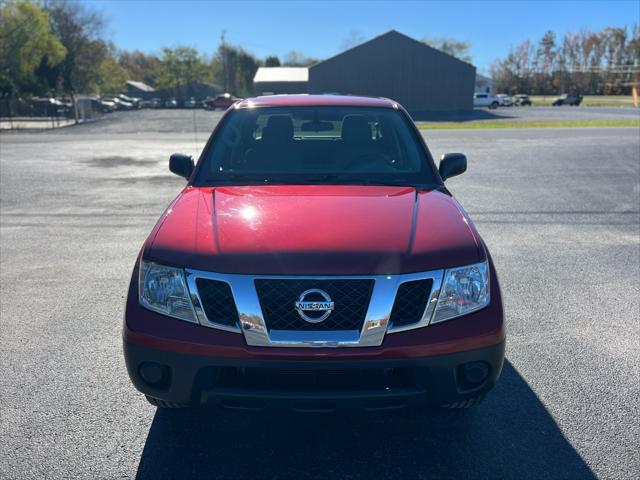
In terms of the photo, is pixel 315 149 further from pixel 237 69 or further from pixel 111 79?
pixel 237 69

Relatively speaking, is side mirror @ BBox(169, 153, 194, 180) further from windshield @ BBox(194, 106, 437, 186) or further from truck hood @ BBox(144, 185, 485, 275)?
truck hood @ BBox(144, 185, 485, 275)

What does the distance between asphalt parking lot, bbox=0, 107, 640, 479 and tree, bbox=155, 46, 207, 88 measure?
286ft

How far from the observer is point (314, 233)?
105 inches

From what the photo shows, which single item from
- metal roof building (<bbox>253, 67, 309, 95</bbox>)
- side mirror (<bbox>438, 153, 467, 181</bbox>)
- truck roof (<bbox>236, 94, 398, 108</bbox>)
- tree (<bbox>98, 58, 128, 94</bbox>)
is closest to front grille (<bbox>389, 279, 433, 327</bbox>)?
side mirror (<bbox>438, 153, 467, 181</bbox>)

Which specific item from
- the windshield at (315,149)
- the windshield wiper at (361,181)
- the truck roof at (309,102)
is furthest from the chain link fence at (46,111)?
the windshield wiper at (361,181)

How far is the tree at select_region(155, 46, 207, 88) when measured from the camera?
293ft

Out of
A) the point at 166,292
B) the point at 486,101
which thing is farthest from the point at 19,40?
the point at 166,292

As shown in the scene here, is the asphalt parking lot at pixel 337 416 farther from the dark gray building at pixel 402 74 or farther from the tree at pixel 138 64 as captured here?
the tree at pixel 138 64

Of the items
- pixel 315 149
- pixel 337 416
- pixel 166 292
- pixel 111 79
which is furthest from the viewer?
pixel 111 79

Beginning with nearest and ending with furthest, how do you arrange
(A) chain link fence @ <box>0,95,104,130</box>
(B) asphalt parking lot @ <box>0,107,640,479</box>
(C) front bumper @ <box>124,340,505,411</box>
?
1. (C) front bumper @ <box>124,340,505,411</box>
2. (B) asphalt parking lot @ <box>0,107,640,479</box>
3. (A) chain link fence @ <box>0,95,104,130</box>

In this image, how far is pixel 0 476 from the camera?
2.62 meters

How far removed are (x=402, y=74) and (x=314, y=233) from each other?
5072 cm

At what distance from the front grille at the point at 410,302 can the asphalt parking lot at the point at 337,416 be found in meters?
0.78

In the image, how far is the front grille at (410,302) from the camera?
2469 mm
